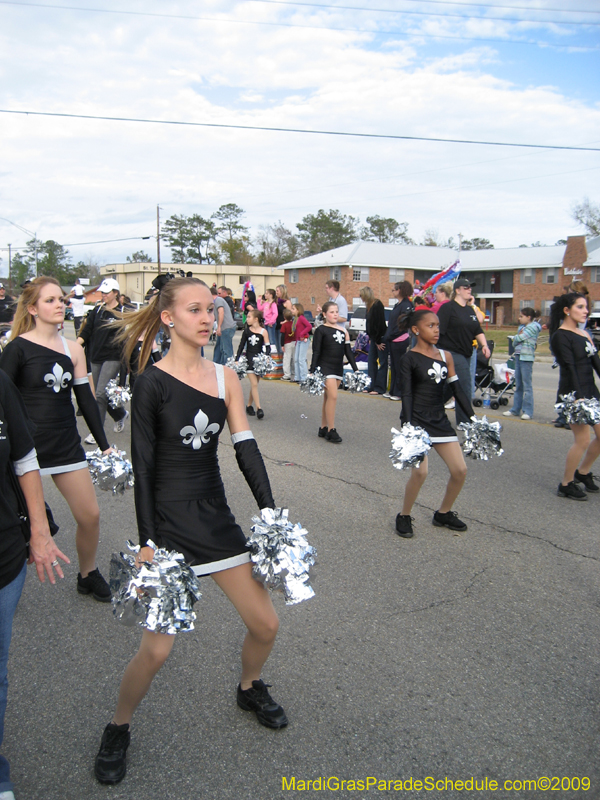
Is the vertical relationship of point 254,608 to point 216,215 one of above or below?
below

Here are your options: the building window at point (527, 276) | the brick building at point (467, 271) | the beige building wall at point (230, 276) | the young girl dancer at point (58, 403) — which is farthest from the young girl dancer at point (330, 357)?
the beige building wall at point (230, 276)

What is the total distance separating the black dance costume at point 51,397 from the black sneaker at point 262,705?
1853 mm

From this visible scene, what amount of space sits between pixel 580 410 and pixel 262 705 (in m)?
4.38

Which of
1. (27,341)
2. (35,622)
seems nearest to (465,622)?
(35,622)

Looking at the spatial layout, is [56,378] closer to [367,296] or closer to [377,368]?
[367,296]

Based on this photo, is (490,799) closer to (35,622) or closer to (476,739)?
(476,739)

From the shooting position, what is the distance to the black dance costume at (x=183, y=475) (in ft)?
8.59

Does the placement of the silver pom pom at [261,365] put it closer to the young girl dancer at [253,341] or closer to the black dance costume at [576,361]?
the young girl dancer at [253,341]

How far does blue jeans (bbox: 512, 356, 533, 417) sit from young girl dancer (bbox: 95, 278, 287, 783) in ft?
27.6

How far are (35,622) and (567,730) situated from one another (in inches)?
117

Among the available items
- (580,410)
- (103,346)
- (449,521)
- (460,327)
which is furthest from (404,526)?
(103,346)

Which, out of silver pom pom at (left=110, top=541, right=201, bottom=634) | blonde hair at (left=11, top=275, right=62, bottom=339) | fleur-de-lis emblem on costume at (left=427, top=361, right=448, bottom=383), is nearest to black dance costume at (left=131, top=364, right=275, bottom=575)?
silver pom pom at (left=110, top=541, right=201, bottom=634)

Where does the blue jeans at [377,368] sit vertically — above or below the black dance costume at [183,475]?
below

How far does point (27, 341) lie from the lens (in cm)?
425
